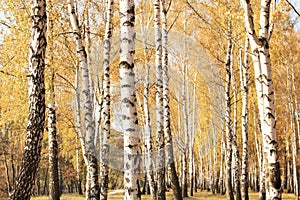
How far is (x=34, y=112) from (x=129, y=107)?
2.37 metres

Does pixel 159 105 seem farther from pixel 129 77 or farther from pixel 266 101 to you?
pixel 129 77

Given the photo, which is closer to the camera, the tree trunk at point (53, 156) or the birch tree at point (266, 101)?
the birch tree at point (266, 101)

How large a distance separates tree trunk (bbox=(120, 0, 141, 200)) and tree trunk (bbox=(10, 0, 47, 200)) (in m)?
2.24

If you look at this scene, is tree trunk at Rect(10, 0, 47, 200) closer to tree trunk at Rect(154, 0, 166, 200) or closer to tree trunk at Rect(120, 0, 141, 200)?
tree trunk at Rect(120, 0, 141, 200)

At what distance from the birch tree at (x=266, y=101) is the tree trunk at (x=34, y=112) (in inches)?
148

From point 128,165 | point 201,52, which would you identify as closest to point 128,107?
point 128,165

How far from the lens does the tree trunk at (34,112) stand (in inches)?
262

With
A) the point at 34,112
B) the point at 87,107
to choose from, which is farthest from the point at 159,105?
the point at 34,112

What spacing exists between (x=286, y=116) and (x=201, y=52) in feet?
30.4

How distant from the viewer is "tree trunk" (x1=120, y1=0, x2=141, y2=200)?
5.22 meters

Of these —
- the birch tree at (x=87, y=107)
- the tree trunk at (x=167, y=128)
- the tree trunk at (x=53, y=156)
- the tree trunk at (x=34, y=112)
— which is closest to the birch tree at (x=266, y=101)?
the tree trunk at (x=34, y=112)

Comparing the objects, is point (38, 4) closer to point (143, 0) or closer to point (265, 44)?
point (265, 44)

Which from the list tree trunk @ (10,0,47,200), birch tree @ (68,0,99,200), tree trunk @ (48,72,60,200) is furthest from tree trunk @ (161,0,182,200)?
tree trunk @ (10,0,47,200)

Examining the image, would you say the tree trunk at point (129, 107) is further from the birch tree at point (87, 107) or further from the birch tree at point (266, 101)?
the birch tree at point (87, 107)
